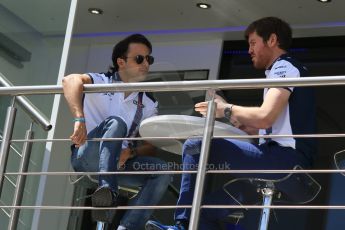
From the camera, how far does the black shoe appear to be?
3.71m

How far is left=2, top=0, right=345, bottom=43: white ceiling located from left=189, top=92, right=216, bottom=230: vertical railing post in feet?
8.08

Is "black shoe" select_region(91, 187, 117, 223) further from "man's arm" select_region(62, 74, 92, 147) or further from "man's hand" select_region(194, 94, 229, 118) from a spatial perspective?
"man's hand" select_region(194, 94, 229, 118)

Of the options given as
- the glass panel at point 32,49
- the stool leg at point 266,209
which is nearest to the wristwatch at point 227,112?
the stool leg at point 266,209

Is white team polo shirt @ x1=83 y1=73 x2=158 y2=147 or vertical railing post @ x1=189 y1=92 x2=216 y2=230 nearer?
vertical railing post @ x1=189 y1=92 x2=216 y2=230

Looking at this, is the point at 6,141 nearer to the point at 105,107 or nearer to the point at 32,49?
the point at 105,107

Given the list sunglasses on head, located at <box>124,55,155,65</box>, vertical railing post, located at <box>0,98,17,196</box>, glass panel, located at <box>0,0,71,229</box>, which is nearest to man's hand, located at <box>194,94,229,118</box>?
sunglasses on head, located at <box>124,55,155,65</box>

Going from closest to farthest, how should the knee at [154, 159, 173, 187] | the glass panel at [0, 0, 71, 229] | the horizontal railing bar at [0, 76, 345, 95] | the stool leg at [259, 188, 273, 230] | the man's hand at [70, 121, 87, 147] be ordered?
the horizontal railing bar at [0, 76, 345, 95] < the stool leg at [259, 188, 273, 230] < the man's hand at [70, 121, 87, 147] < the knee at [154, 159, 173, 187] < the glass panel at [0, 0, 71, 229]

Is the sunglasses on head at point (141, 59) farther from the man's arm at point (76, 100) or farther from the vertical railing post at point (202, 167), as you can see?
the vertical railing post at point (202, 167)

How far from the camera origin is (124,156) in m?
3.98

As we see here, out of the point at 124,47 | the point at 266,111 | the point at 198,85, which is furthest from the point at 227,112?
the point at 124,47

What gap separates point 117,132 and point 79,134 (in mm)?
151

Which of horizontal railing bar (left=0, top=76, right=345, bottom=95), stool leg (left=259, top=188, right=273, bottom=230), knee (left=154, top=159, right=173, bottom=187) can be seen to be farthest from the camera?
knee (left=154, top=159, right=173, bottom=187)

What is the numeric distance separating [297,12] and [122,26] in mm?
1263

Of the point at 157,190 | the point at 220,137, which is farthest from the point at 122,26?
the point at 220,137
